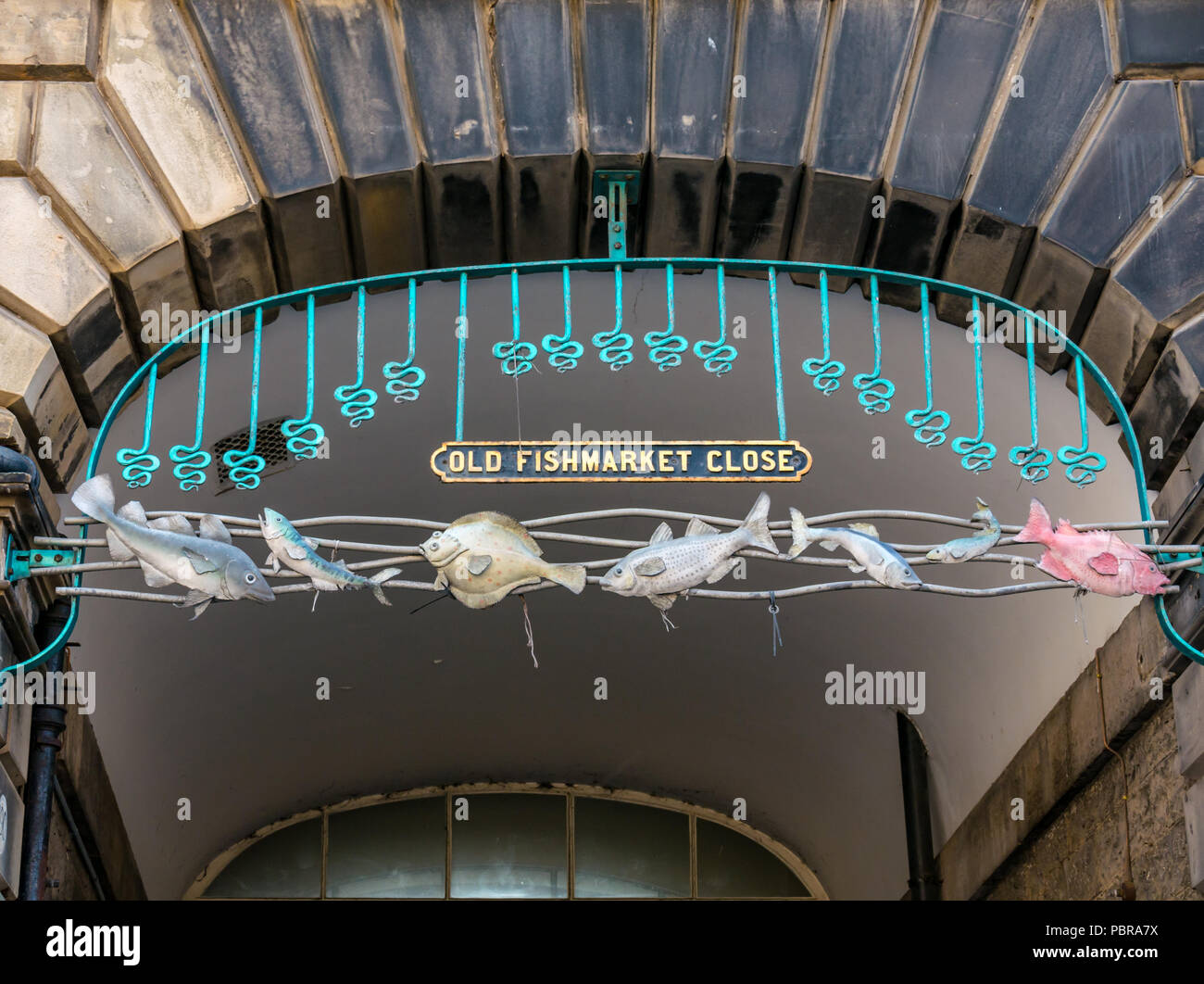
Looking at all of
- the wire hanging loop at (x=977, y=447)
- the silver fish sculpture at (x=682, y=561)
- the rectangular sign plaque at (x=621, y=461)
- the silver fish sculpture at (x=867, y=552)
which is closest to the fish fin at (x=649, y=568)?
the silver fish sculpture at (x=682, y=561)

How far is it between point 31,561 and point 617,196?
9.76 ft

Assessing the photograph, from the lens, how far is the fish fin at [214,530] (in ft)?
22.4

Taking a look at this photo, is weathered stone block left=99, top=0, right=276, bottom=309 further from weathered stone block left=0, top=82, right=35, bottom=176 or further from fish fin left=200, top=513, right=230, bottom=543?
fish fin left=200, top=513, right=230, bottom=543

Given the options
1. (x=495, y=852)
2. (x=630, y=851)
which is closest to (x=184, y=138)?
(x=495, y=852)

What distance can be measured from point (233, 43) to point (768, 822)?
756 cm

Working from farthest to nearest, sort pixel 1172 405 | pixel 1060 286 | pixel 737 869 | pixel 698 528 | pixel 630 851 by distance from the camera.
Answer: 1. pixel 737 869
2. pixel 630 851
3. pixel 1060 286
4. pixel 1172 405
5. pixel 698 528

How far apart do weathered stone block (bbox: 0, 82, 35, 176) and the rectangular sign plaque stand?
88.9 inches

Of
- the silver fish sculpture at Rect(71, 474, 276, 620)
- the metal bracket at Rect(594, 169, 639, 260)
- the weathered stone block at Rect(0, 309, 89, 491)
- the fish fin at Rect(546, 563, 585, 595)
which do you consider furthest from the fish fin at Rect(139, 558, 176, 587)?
the metal bracket at Rect(594, 169, 639, 260)

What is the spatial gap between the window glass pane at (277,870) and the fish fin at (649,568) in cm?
714

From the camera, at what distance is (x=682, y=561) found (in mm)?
6695

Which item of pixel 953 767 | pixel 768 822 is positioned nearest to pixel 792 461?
pixel 953 767

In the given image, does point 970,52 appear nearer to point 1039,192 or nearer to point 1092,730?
point 1039,192

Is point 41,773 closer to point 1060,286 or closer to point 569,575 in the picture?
point 569,575

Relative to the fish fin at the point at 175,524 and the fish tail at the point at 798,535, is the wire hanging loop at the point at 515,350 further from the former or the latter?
the fish fin at the point at 175,524
